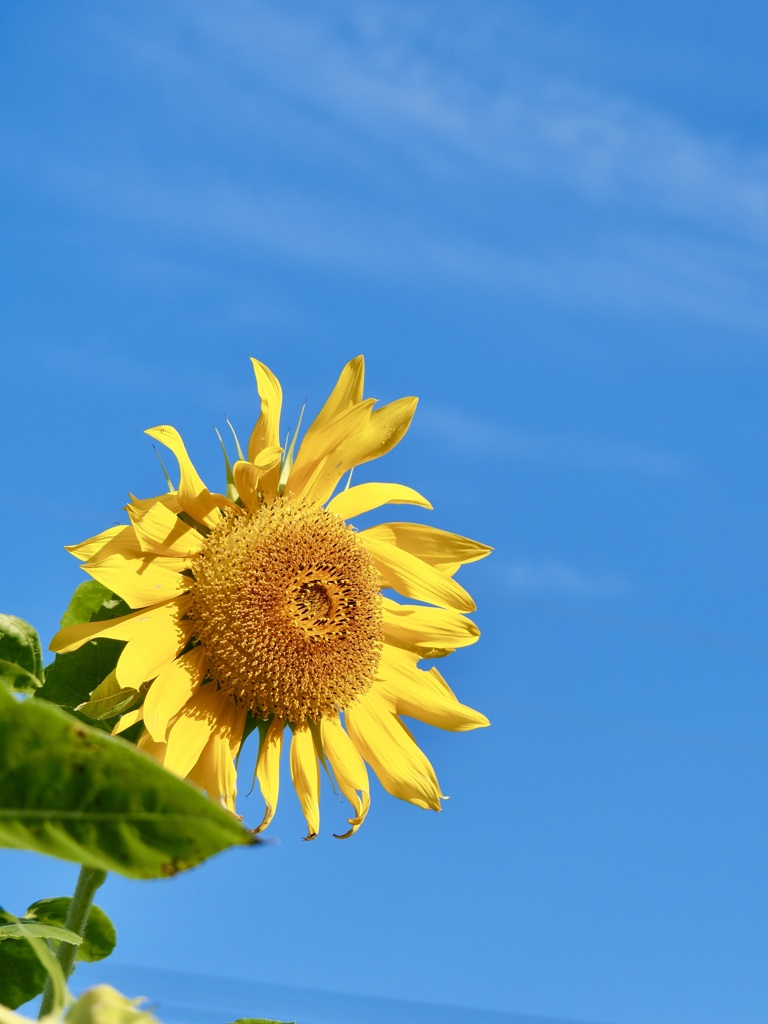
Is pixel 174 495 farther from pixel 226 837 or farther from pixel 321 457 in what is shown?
pixel 226 837

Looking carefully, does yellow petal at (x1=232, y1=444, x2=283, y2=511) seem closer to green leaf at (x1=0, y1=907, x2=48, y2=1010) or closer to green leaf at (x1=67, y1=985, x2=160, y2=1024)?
green leaf at (x1=0, y1=907, x2=48, y2=1010)


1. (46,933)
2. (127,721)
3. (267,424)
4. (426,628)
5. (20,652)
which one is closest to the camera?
(46,933)

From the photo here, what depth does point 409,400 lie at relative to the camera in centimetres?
235

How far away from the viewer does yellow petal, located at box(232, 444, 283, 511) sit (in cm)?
218

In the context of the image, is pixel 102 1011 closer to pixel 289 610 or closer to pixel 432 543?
pixel 289 610

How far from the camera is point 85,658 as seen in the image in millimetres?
2082

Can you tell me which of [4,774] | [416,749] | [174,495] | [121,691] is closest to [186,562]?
[174,495]

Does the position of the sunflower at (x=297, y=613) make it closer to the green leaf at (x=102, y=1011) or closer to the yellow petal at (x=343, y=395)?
the yellow petal at (x=343, y=395)

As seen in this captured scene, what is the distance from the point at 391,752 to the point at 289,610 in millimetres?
374

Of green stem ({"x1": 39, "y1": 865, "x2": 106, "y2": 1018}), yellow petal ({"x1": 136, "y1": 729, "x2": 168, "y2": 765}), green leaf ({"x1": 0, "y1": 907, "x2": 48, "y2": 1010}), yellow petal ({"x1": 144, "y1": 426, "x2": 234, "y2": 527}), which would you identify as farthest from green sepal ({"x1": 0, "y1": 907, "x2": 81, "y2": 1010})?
yellow petal ({"x1": 144, "y1": 426, "x2": 234, "y2": 527})

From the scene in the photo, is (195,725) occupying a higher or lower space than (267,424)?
lower

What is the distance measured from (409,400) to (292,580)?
44cm

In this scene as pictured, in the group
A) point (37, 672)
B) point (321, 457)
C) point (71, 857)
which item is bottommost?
point (71, 857)

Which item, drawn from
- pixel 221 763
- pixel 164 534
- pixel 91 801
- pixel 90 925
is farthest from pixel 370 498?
pixel 91 801
